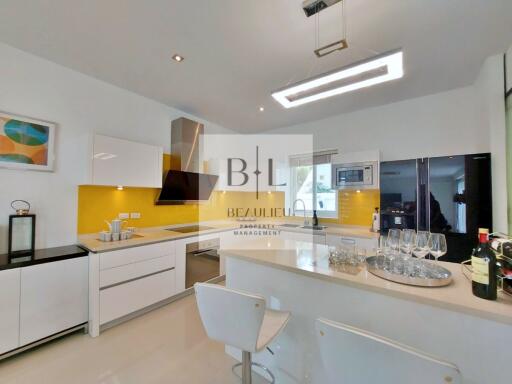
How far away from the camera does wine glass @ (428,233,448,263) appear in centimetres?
123

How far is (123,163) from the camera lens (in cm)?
254

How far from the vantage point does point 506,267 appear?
0.95 m

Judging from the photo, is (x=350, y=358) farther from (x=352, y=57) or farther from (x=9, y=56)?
(x=9, y=56)

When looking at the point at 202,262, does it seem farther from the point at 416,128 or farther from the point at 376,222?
the point at 416,128

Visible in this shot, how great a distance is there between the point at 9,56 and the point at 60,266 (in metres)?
1.96

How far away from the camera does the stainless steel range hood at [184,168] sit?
3117 millimetres

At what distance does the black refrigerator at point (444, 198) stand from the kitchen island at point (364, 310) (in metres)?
1.17

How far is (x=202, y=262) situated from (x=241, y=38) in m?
2.65

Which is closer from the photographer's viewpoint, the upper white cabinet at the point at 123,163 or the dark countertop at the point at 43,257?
the dark countertop at the point at 43,257

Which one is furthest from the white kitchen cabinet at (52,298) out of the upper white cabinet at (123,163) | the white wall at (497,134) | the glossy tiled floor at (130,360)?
the white wall at (497,134)

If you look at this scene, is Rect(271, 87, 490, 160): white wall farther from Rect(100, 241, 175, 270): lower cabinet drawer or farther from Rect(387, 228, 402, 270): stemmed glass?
Rect(100, 241, 175, 270): lower cabinet drawer

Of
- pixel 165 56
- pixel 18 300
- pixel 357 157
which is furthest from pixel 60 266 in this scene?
pixel 357 157

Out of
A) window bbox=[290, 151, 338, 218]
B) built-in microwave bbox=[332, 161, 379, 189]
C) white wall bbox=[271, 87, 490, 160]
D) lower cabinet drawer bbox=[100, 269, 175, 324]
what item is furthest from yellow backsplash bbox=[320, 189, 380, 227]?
lower cabinet drawer bbox=[100, 269, 175, 324]

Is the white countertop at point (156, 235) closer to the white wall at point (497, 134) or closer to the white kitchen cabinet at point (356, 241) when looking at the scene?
the white kitchen cabinet at point (356, 241)
